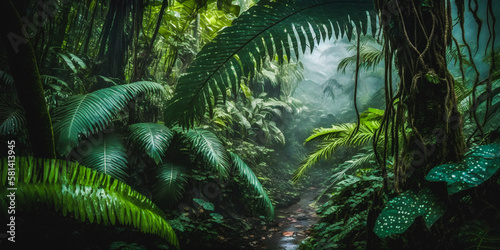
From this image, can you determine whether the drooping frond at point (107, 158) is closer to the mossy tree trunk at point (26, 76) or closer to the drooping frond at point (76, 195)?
the drooping frond at point (76, 195)

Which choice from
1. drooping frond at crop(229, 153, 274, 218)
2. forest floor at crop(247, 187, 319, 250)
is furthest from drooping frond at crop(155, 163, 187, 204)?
forest floor at crop(247, 187, 319, 250)

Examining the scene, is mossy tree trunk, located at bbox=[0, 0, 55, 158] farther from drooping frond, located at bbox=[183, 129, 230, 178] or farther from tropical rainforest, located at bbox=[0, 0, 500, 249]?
drooping frond, located at bbox=[183, 129, 230, 178]

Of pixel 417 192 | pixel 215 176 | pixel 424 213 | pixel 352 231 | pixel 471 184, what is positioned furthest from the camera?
pixel 215 176

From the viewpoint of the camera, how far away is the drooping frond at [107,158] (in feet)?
7.60

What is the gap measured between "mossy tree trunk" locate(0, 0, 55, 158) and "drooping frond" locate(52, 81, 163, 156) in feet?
4.13

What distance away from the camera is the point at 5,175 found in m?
1.01

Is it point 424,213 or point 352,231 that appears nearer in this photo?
point 424,213

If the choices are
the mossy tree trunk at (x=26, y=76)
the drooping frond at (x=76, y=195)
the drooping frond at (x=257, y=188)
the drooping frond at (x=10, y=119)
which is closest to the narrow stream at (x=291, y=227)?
the drooping frond at (x=257, y=188)

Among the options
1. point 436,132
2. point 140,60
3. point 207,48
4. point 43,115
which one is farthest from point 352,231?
point 140,60

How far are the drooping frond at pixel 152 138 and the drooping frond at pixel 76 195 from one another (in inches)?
44.3

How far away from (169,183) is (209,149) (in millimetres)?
610

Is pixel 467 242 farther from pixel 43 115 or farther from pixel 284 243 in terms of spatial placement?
pixel 284 243

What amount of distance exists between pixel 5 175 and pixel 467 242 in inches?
80.0

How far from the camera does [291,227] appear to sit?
332 cm
